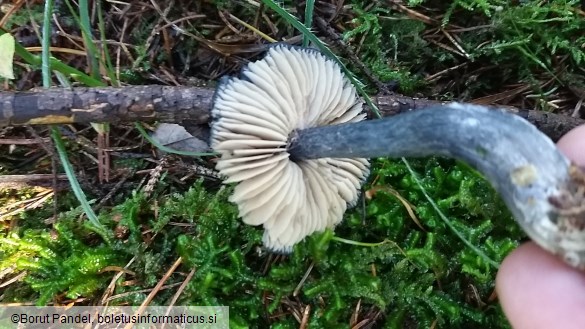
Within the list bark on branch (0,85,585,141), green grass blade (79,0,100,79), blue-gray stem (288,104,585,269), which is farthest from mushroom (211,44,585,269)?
green grass blade (79,0,100,79)

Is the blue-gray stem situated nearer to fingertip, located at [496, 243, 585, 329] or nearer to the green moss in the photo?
fingertip, located at [496, 243, 585, 329]

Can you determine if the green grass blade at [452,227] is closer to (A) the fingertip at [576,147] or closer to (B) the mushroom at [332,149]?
(B) the mushroom at [332,149]

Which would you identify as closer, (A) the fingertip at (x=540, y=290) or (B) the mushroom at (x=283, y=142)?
(A) the fingertip at (x=540, y=290)

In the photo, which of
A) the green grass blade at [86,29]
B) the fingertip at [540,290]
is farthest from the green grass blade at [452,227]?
the green grass blade at [86,29]

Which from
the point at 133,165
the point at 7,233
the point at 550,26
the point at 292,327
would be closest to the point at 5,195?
the point at 7,233

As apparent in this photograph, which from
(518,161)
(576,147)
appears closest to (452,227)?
(576,147)

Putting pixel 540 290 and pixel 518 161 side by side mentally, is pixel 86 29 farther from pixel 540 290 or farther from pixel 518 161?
pixel 540 290

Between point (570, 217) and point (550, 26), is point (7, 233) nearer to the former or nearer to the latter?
point (570, 217)
